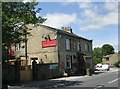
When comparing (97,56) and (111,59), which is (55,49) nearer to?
(111,59)

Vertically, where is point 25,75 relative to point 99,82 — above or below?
above

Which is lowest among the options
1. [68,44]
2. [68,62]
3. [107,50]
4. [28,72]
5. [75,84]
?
[75,84]

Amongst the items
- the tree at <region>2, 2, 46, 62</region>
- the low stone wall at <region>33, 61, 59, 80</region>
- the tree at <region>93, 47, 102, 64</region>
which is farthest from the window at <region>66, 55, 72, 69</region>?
the tree at <region>93, 47, 102, 64</region>

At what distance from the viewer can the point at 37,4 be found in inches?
938

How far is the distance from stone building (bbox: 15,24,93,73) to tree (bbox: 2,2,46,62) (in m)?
12.0

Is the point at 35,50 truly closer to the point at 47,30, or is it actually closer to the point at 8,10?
the point at 47,30

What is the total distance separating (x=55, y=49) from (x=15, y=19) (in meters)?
16.4

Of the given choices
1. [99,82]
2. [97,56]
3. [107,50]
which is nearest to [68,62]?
[99,82]

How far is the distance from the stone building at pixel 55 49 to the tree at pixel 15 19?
12.0 meters

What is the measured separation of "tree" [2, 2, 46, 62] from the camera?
21906 mm

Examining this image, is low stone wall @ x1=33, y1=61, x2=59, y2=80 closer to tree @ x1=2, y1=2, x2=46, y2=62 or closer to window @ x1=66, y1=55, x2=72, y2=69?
window @ x1=66, y1=55, x2=72, y2=69

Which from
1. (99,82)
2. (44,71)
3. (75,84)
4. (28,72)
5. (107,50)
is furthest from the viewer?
(107,50)

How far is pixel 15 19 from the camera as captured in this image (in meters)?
22.0

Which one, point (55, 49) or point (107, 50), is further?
point (107, 50)
